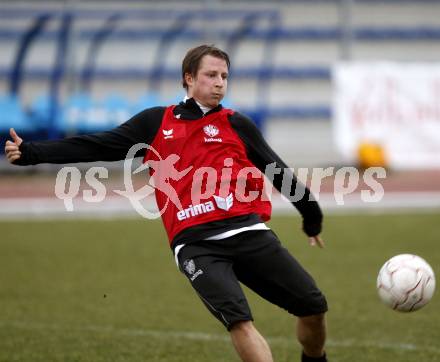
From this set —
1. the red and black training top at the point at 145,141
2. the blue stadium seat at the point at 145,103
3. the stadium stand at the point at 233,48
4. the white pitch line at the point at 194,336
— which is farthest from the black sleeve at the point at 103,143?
the stadium stand at the point at 233,48

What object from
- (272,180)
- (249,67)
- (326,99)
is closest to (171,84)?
(249,67)

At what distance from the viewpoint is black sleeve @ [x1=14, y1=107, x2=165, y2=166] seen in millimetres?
5340

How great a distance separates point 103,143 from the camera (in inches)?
212

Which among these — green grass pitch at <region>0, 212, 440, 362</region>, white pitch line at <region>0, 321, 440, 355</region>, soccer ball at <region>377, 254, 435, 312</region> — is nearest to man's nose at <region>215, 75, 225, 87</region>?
soccer ball at <region>377, 254, 435, 312</region>

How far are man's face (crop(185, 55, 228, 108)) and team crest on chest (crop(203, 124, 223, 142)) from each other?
12cm

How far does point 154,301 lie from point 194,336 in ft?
4.69

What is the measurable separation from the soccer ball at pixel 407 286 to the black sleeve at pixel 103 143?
1.55m

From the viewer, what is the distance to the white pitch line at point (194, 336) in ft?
22.2

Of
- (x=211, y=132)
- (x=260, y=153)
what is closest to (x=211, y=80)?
(x=211, y=132)

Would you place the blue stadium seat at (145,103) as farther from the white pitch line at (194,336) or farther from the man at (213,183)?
the man at (213,183)

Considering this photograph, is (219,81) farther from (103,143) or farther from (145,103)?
(145,103)

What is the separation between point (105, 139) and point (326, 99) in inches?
744

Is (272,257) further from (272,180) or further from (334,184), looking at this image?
(334,184)

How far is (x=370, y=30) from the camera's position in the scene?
78.8 ft
